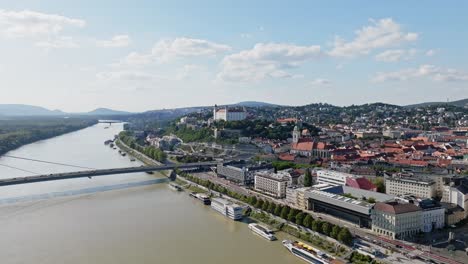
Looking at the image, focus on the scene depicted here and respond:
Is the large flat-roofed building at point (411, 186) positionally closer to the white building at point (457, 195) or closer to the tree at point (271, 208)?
the white building at point (457, 195)

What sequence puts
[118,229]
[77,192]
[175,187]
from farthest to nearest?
[175,187] → [77,192] → [118,229]

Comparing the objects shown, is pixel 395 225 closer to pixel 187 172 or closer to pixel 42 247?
pixel 42 247

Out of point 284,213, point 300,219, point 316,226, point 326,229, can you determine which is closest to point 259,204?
point 284,213

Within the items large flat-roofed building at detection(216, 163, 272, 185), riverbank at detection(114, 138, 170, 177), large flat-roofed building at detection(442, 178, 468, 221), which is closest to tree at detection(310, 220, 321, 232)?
large flat-roofed building at detection(442, 178, 468, 221)

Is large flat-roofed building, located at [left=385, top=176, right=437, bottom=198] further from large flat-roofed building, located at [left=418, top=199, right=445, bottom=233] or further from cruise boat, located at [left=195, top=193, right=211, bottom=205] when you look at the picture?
cruise boat, located at [left=195, top=193, right=211, bottom=205]

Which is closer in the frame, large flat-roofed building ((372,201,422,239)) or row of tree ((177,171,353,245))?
row of tree ((177,171,353,245))

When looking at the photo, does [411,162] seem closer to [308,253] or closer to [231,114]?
[308,253]
